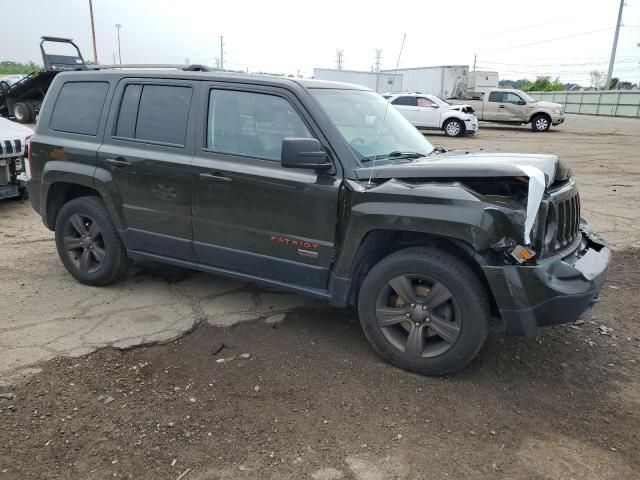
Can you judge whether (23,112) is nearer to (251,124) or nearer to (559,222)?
(251,124)

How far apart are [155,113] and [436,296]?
8.73 ft

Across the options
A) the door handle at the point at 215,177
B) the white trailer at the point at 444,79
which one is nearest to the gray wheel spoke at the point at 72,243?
the door handle at the point at 215,177

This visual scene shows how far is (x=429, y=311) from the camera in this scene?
3.24m

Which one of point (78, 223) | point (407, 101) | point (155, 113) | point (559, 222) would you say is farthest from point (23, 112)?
point (559, 222)

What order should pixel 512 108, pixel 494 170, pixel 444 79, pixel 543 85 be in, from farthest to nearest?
1. pixel 543 85
2. pixel 444 79
3. pixel 512 108
4. pixel 494 170

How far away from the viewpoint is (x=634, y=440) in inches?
109

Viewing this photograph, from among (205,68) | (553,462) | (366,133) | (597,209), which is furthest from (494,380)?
(597,209)

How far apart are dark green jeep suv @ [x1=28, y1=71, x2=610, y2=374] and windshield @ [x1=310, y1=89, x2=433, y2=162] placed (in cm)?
2

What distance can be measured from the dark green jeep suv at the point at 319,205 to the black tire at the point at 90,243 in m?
0.01

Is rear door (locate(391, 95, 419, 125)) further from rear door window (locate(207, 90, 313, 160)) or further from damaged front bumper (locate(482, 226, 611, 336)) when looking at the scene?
damaged front bumper (locate(482, 226, 611, 336))

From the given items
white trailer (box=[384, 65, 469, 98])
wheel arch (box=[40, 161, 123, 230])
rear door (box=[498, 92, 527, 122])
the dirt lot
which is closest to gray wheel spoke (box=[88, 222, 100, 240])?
wheel arch (box=[40, 161, 123, 230])

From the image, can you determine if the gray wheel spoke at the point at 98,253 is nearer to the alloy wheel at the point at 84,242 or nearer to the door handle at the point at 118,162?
the alloy wheel at the point at 84,242

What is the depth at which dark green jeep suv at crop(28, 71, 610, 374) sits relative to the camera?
3.04 meters

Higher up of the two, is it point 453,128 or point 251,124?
point 251,124
